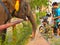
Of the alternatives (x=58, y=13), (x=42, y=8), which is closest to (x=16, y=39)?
(x=42, y=8)

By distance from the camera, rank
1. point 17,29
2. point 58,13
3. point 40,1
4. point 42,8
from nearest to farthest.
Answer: point 17,29, point 40,1, point 42,8, point 58,13

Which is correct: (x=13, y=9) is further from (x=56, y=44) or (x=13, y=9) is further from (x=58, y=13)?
(x=58, y=13)

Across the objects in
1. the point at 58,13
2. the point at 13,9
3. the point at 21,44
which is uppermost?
the point at 13,9

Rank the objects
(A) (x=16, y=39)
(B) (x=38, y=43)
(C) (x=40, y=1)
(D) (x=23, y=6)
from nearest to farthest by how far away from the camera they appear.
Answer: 1. (A) (x=16, y=39)
2. (D) (x=23, y=6)
3. (B) (x=38, y=43)
4. (C) (x=40, y=1)

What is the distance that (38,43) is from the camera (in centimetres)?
253

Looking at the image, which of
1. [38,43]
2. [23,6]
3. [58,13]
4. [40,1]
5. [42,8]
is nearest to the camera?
[23,6]

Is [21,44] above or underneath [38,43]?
above

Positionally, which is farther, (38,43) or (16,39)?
(38,43)

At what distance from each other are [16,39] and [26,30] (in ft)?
0.56

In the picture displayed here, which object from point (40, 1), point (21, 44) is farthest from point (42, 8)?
point (21, 44)

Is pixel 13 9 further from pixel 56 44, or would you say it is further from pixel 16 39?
pixel 56 44

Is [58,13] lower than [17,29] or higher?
lower

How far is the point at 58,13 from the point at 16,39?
3166 mm

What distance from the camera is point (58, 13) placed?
4.66m
